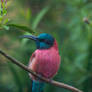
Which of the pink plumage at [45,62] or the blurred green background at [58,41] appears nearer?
the pink plumage at [45,62]

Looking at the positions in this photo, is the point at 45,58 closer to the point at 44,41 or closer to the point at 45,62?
the point at 45,62

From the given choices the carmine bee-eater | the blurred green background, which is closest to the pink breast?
the carmine bee-eater

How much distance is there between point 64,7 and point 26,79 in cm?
123

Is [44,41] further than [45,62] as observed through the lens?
Yes

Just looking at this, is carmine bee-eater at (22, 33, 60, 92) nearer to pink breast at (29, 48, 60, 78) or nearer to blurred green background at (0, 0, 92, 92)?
pink breast at (29, 48, 60, 78)

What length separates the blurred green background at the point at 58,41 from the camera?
141 inches

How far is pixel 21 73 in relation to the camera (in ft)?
12.1

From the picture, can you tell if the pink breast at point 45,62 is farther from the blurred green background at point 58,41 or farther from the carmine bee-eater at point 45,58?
the blurred green background at point 58,41

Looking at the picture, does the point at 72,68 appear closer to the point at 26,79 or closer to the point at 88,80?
the point at 88,80

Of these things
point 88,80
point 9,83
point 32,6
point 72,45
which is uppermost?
point 32,6

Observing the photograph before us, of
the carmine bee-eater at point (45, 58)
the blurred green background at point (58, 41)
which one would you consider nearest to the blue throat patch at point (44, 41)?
the carmine bee-eater at point (45, 58)

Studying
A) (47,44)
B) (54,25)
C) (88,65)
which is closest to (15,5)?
(54,25)

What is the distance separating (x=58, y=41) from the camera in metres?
3.63

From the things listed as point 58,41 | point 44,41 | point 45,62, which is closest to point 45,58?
point 45,62
